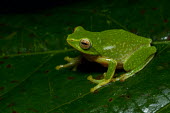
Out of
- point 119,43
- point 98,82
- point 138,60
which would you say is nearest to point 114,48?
point 119,43

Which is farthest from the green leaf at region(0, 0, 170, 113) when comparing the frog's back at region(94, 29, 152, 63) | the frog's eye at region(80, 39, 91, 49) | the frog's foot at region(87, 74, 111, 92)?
the frog's eye at region(80, 39, 91, 49)

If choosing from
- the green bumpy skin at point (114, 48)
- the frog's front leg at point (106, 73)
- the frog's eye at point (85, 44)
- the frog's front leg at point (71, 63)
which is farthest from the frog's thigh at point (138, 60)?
the frog's front leg at point (71, 63)

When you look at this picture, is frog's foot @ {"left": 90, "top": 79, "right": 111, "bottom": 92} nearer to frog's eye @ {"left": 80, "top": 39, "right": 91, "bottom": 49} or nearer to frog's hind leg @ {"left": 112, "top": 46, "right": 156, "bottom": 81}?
frog's hind leg @ {"left": 112, "top": 46, "right": 156, "bottom": 81}

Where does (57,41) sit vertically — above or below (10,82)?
above

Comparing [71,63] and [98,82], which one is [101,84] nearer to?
[98,82]

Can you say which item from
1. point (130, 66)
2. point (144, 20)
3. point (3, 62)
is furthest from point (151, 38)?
point (3, 62)

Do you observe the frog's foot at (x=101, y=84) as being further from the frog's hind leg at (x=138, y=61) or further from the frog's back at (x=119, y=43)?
the frog's back at (x=119, y=43)

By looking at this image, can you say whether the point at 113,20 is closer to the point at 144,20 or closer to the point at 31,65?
the point at 144,20
